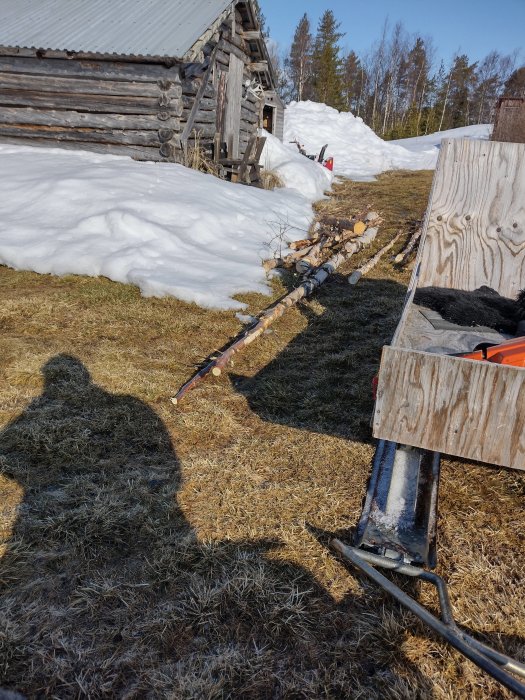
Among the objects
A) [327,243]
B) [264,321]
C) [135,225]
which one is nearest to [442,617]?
[264,321]

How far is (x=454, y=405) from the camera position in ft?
6.28

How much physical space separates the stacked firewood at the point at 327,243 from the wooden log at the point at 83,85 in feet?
13.3

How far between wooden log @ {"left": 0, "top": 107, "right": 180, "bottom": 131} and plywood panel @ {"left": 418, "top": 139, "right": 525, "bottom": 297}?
7.65 m

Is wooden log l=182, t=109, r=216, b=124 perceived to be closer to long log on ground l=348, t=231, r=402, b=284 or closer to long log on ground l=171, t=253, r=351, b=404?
long log on ground l=171, t=253, r=351, b=404

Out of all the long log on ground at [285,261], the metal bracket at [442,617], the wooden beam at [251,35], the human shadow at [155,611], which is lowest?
the human shadow at [155,611]

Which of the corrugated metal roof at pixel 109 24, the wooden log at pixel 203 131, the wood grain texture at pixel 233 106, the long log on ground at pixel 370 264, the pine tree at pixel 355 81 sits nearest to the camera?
the long log on ground at pixel 370 264

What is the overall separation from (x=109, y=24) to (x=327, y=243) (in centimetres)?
702

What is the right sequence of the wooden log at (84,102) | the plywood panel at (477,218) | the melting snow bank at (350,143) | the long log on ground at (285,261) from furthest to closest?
the melting snow bank at (350,143) < the wooden log at (84,102) < the long log on ground at (285,261) < the plywood panel at (477,218)

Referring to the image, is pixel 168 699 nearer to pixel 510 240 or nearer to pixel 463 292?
pixel 463 292

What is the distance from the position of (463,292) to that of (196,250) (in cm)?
451

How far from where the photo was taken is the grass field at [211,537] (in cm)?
192

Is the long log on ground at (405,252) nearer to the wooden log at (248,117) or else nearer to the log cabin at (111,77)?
the log cabin at (111,77)

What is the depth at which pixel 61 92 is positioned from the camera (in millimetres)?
10094

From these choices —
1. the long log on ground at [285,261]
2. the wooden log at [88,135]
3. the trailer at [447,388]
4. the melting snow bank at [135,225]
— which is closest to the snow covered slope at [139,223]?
the melting snow bank at [135,225]
